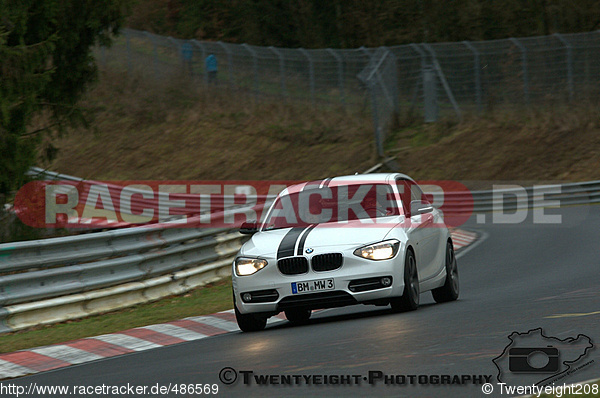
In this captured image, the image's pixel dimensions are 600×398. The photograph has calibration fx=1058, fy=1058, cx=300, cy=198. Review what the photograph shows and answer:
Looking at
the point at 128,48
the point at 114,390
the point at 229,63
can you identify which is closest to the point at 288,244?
the point at 114,390

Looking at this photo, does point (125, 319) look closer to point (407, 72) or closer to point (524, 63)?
point (524, 63)

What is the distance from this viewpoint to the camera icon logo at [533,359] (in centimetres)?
696

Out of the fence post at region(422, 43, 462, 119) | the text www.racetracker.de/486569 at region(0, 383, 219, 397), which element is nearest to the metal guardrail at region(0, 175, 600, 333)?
the text www.racetracker.de/486569 at region(0, 383, 219, 397)

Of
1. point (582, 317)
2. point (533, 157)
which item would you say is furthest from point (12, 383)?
point (533, 157)

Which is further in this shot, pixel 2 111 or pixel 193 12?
pixel 193 12

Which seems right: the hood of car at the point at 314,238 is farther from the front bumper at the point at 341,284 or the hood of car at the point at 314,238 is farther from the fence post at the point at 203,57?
the fence post at the point at 203,57

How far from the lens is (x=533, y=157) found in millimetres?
38750

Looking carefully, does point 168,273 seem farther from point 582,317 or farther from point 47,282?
point 582,317

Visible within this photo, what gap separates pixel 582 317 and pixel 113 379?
4.16 meters

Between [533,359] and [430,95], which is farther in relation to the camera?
[430,95]

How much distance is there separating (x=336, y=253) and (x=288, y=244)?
514 millimetres

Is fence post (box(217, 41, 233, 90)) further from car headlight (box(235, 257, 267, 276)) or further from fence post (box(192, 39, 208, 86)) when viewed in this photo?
car headlight (box(235, 257, 267, 276))

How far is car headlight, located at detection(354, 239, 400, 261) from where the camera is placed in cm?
1040

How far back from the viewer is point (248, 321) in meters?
10.8
